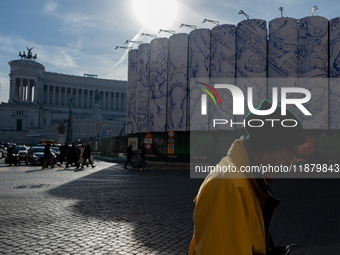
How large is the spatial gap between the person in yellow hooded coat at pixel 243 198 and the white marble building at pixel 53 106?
7367cm

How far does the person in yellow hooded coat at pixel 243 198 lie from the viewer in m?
1.42

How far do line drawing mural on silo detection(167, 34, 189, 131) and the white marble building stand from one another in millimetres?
40057

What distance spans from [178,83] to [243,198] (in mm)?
A: 35002

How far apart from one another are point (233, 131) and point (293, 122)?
30.8m

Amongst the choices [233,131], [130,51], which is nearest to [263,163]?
[233,131]

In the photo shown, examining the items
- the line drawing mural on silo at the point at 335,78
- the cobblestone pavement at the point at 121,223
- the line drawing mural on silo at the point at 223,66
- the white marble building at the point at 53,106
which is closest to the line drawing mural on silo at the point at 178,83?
the line drawing mural on silo at the point at 223,66

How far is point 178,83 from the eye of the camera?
36156mm

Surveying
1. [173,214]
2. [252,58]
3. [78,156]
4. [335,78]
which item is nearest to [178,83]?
[252,58]

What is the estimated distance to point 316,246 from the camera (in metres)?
5.48

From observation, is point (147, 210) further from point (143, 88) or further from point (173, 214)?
point (143, 88)

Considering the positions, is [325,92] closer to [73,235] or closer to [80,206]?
[80,206]

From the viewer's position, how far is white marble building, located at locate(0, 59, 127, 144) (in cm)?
8325

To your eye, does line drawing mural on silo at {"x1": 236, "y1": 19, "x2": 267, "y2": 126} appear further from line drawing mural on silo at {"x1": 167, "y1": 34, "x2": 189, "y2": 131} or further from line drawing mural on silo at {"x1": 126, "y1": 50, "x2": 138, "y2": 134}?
line drawing mural on silo at {"x1": 126, "y1": 50, "x2": 138, "y2": 134}

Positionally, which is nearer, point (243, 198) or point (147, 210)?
point (243, 198)
